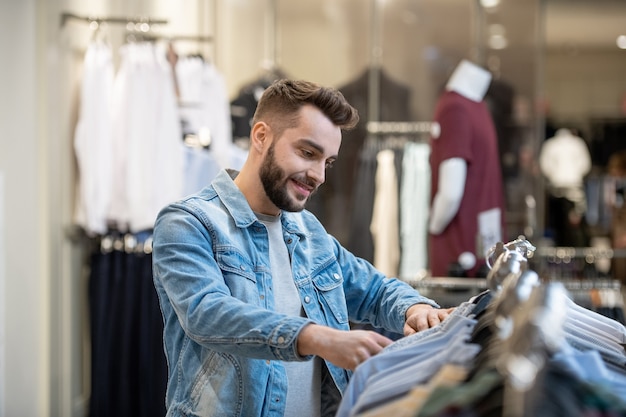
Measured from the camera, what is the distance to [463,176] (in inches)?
181

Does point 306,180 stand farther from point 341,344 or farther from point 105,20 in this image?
point 105,20

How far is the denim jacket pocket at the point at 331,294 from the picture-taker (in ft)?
6.50

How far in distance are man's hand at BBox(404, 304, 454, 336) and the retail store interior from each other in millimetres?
1436

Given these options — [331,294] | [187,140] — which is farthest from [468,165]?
[331,294]

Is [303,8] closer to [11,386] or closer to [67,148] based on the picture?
[67,148]

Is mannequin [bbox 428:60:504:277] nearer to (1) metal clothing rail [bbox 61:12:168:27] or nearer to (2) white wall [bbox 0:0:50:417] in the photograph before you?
(1) metal clothing rail [bbox 61:12:168:27]

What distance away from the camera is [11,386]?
4.01 m

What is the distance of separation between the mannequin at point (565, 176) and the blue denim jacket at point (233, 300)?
6.10 m

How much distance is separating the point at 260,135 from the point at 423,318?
536mm

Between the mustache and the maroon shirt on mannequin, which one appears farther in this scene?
the maroon shirt on mannequin

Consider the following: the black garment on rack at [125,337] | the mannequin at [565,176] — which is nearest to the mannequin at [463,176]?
the black garment on rack at [125,337]

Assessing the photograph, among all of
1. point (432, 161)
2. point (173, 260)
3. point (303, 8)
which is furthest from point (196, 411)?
point (303, 8)

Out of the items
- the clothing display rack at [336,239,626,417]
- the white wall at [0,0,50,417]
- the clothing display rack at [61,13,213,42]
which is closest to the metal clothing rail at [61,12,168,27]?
the clothing display rack at [61,13,213,42]

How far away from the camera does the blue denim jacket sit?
1579mm
